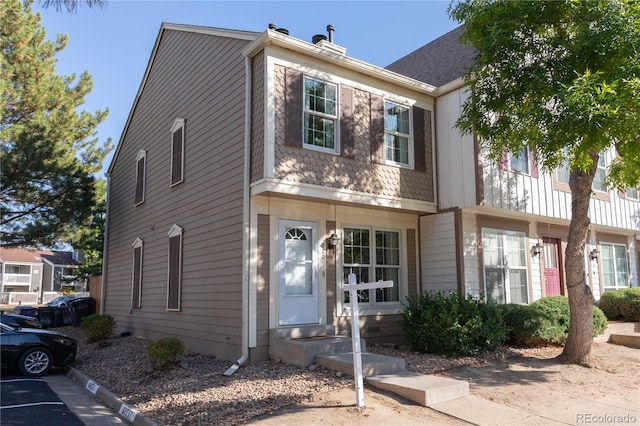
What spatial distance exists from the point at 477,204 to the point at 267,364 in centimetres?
554

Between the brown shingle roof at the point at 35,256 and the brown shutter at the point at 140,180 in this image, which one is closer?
the brown shutter at the point at 140,180

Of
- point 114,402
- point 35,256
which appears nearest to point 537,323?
point 114,402

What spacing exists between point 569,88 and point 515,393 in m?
4.36

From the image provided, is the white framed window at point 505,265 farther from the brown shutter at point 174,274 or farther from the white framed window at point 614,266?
the brown shutter at point 174,274

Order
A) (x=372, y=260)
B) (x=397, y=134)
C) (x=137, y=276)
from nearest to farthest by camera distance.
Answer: (x=372, y=260) < (x=397, y=134) < (x=137, y=276)

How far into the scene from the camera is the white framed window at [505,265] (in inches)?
460

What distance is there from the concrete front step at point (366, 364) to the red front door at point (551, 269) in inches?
283

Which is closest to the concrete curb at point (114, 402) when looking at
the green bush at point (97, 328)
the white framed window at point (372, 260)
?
the green bush at point (97, 328)

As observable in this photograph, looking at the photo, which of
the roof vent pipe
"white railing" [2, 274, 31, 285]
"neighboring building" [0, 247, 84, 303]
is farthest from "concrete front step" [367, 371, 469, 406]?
"white railing" [2, 274, 31, 285]

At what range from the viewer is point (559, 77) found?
8.04 meters

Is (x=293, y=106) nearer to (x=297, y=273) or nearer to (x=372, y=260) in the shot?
(x=297, y=273)

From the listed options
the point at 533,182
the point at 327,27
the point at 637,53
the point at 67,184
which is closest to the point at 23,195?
the point at 67,184

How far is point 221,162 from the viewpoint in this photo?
34.9ft

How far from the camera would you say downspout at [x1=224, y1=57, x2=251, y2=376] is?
8914 millimetres
